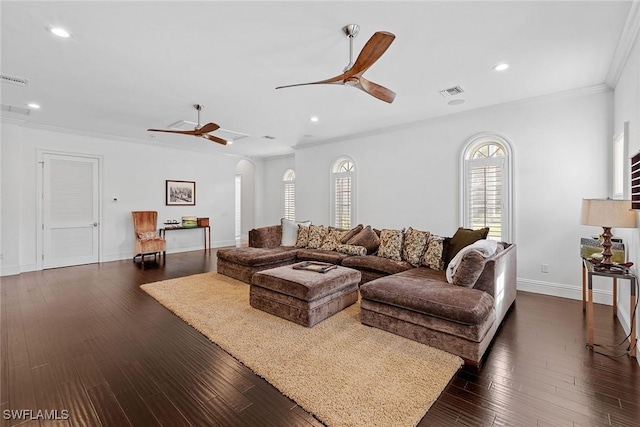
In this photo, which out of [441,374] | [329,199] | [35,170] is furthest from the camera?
[329,199]

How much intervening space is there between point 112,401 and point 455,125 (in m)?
5.76

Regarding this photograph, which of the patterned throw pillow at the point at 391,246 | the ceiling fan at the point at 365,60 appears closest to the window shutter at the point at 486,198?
the patterned throw pillow at the point at 391,246

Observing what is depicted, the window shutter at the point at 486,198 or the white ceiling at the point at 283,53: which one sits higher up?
the white ceiling at the point at 283,53

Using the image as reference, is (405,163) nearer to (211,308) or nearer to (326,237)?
(326,237)

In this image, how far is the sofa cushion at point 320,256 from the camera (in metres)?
4.63

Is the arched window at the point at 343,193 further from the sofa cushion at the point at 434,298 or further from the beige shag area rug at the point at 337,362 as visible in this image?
the sofa cushion at the point at 434,298

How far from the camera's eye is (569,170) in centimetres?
416

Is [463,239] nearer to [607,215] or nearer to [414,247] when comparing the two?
[414,247]

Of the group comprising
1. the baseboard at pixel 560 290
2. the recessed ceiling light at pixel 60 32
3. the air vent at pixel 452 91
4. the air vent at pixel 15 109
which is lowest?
the baseboard at pixel 560 290

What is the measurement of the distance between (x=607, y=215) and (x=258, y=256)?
434cm

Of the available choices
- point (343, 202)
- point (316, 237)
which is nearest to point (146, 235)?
point (316, 237)

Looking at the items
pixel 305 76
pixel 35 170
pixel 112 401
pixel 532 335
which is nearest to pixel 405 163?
pixel 305 76

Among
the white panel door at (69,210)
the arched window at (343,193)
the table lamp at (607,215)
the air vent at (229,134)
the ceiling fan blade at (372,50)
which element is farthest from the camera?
the arched window at (343,193)

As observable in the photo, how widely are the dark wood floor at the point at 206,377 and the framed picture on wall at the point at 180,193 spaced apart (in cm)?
463
